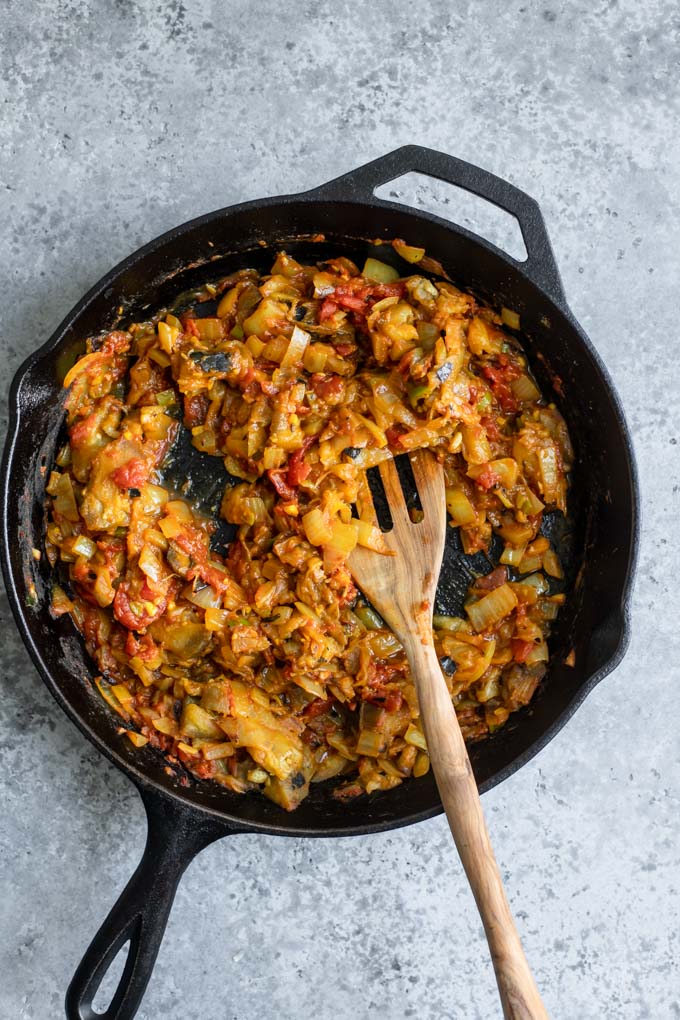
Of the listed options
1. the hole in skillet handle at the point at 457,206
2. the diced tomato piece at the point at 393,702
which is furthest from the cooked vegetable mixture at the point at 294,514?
the hole in skillet handle at the point at 457,206

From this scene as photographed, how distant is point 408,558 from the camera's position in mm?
2947

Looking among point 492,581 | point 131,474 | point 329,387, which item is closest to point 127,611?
Result: point 131,474

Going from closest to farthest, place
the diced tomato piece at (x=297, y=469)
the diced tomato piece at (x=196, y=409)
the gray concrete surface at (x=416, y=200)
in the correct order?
the diced tomato piece at (x=297, y=469) < the diced tomato piece at (x=196, y=409) < the gray concrete surface at (x=416, y=200)

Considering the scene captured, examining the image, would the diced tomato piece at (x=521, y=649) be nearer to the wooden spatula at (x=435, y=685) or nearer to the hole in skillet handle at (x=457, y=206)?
A: the wooden spatula at (x=435, y=685)

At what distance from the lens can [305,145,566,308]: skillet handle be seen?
275 cm

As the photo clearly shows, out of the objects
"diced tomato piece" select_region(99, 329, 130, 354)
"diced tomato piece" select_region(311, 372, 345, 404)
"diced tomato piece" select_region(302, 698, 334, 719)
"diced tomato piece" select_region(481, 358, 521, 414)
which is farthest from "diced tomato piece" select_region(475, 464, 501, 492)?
"diced tomato piece" select_region(99, 329, 130, 354)

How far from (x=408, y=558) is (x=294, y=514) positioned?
39cm

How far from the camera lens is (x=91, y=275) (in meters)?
3.12

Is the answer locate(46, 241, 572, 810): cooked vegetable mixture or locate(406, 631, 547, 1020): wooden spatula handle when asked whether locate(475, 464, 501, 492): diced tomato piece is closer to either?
locate(46, 241, 572, 810): cooked vegetable mixture

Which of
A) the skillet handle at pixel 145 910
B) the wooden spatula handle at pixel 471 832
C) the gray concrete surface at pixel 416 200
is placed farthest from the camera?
the gray concrete surface at pixel 416 200

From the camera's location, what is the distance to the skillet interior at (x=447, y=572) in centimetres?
279

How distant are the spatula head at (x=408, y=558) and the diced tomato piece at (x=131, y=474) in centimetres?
73

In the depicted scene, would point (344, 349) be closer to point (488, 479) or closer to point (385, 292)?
point (385, 292)

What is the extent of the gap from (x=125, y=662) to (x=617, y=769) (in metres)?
1.74
